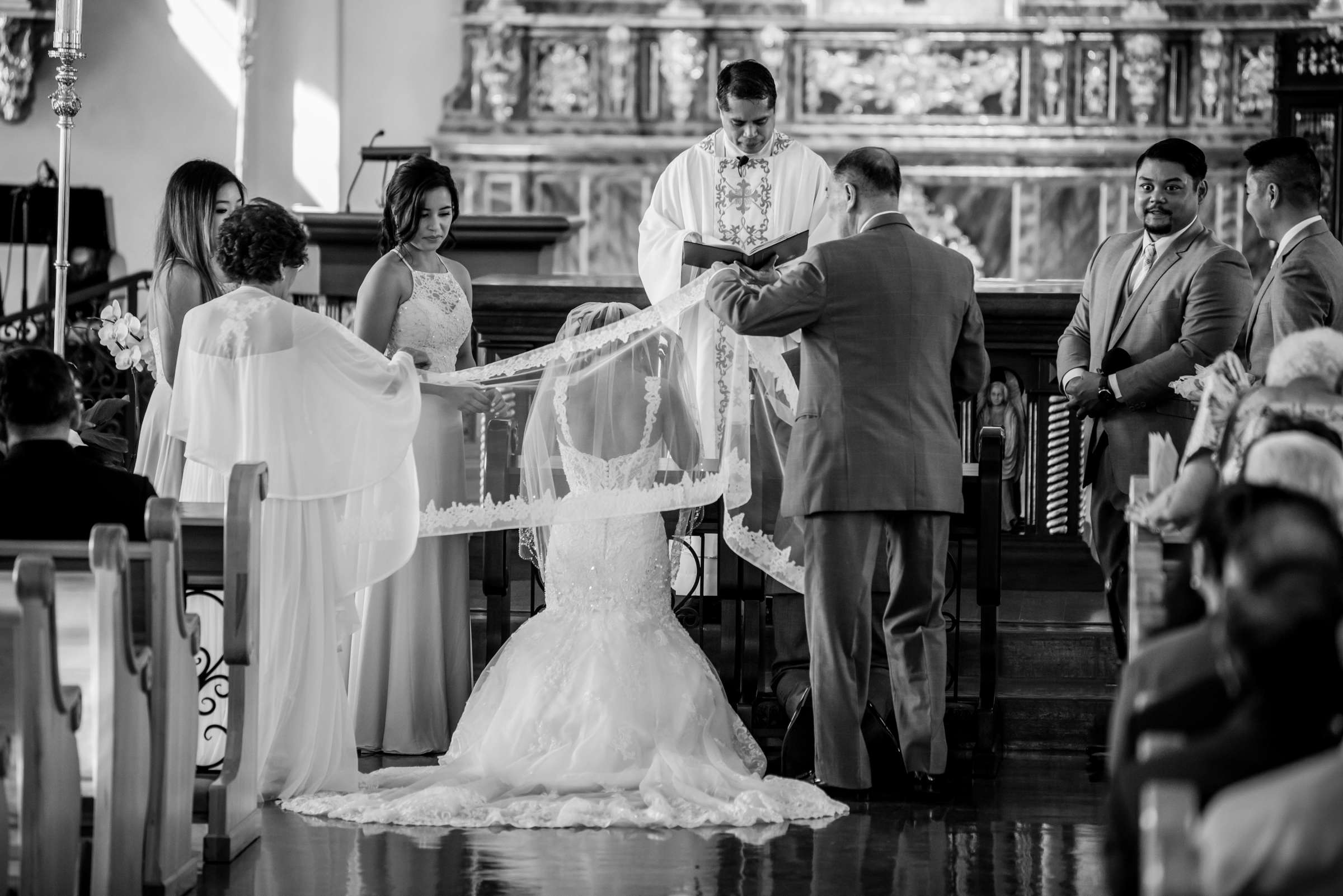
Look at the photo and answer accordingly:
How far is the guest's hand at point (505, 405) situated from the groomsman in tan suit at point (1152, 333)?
5.86ft

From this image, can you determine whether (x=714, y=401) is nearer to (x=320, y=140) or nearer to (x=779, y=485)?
(x=779, y=485)

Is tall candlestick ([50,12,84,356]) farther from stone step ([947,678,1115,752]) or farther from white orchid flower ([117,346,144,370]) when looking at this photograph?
stone step ([947,678,1115,752])

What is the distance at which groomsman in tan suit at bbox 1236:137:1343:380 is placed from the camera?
5.49 meters

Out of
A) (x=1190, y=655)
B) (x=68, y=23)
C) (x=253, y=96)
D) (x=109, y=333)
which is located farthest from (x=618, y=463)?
(x=253, y=96)

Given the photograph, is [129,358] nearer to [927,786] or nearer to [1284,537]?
[927,786]

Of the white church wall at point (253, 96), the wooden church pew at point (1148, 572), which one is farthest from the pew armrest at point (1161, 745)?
the white church wall at point (253, 96)

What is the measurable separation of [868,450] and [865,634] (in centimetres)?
55

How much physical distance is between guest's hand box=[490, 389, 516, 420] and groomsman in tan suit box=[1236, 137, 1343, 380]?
232 cm

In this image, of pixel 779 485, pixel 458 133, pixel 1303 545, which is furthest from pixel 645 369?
pixel 458 133

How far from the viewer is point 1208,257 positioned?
5672 millimetres

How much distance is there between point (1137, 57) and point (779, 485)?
8121 millimetres

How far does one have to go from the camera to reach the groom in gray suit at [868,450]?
532cm

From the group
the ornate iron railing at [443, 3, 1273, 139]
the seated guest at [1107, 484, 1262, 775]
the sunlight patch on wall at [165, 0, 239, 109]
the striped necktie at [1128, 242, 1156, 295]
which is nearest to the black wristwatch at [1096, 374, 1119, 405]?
the striped necktie at [1128, 242, 1156, 295]

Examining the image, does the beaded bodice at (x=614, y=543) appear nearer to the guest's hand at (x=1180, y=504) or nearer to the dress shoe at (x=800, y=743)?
the dress shoe at (x=800, y=743)
